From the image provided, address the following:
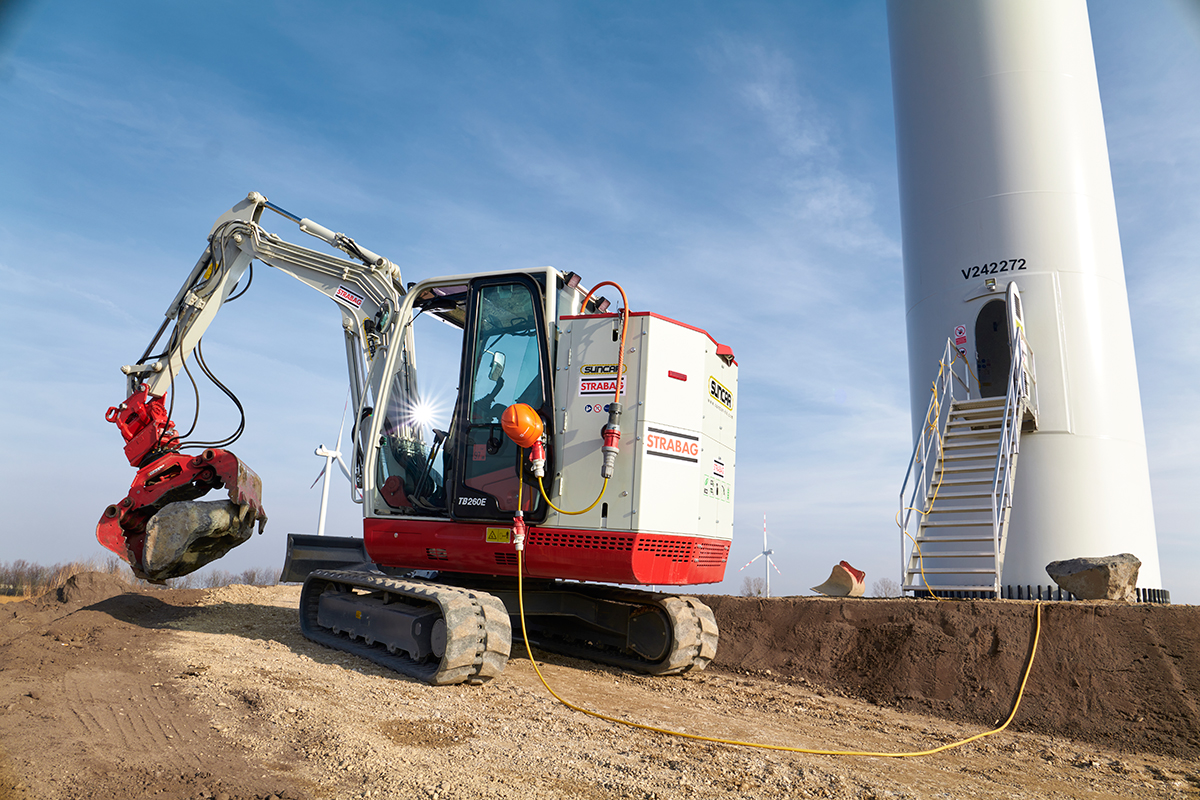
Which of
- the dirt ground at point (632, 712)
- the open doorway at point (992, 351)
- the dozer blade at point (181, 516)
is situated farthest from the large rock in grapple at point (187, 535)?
the open doorway at point (992, 351)

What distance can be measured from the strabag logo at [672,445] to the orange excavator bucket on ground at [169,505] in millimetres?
5334

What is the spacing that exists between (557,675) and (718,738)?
265 cm

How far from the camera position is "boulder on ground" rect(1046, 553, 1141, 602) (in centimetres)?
868

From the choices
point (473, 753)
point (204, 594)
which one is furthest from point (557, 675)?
point (204, 594)

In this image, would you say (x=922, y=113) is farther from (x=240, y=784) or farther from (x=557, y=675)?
(x=240, y=784)

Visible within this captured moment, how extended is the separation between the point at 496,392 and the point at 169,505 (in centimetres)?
431

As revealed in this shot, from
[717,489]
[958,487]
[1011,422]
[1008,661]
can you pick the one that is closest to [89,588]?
[717,489]

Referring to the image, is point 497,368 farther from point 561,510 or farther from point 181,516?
point 181,516

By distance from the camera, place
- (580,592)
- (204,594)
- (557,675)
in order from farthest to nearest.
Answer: (204,594) → (580,592) → (557,675)

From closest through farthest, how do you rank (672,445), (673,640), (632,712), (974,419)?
(632,712)
(672,445)
(673,640)
(974,419)

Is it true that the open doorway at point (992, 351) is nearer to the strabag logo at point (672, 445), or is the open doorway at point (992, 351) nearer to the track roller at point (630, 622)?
the track roller at point (630, 622)

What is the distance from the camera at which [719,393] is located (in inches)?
305

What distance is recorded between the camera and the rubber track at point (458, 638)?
6051 millimetres

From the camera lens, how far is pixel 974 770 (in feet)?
16.0
